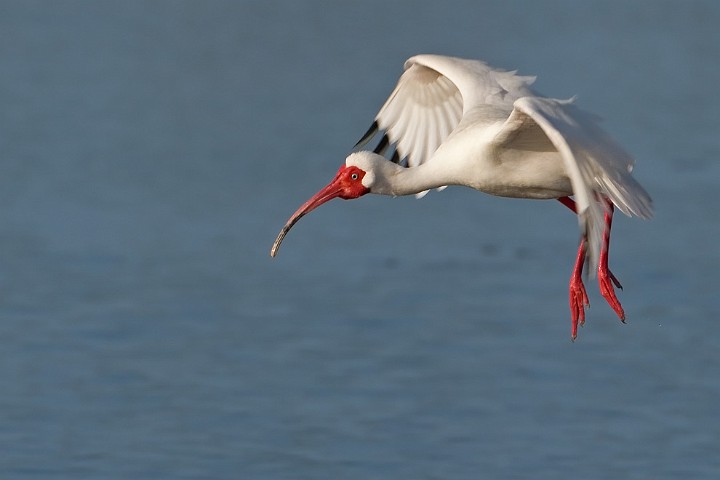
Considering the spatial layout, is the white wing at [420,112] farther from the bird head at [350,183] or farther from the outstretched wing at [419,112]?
the bird head at [350,183]

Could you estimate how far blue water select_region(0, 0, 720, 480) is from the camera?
13719mm

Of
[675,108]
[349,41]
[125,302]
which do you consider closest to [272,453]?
[125,302]

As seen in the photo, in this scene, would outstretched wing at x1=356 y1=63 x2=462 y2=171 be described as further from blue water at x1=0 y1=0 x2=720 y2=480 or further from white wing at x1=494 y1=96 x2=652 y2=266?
white wing at x1=494 y1=96 x2=652 y2=266

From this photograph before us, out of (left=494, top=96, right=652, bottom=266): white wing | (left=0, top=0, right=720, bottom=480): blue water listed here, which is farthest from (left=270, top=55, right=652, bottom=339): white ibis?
(left=0, top=0, right=720, bottom=480): blue water

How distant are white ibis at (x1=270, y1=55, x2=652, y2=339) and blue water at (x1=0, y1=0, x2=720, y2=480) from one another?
1.77 m

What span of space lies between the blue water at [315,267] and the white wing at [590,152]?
2949mm

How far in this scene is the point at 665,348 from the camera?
51.8 ft

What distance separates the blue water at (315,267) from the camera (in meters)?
13.7

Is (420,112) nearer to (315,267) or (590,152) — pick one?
(590,152)

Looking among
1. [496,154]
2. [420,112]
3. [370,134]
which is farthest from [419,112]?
[496,154]

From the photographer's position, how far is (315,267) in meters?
17.5

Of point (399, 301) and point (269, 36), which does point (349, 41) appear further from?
point (399, 301)

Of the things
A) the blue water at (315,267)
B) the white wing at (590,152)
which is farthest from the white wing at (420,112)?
the white wing at (590,152)

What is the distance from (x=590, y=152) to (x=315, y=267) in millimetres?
7116
